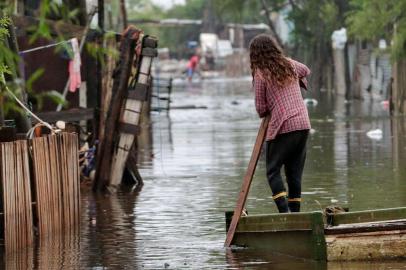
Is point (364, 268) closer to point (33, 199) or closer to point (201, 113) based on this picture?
point (33, 199)

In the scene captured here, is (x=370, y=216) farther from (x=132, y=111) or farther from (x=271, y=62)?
(x=132, y=111)

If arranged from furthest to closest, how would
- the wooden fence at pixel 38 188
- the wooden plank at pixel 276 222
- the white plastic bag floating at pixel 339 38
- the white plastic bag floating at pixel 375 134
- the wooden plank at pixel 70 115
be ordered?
the white plastic bag floating at pixel 339 38
the white plastic bag floating at pixel 375 134
the wooden plank at pixel 70 115
the wooden fence at pixel 38 188
the wooden plank at pixel 276 222

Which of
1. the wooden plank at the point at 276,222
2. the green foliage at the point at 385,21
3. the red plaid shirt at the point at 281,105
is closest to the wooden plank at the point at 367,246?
the wooden plank at the point at 276,222

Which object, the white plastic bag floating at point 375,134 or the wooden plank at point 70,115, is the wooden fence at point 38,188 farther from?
the white plastic bag floating at point 375,134

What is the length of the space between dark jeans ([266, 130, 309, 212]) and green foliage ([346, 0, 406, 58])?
17.5 m

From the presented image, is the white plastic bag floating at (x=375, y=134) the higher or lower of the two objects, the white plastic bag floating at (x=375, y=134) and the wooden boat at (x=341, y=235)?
the lower

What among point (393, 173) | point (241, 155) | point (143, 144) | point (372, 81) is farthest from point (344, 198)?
point (372, 81)

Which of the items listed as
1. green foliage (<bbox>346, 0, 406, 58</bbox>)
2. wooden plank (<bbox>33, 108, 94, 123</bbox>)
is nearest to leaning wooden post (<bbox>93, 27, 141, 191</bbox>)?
wooden plank (<bbox>33, 108, 94, 123</bbox>)

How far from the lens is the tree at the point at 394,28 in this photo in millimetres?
26688

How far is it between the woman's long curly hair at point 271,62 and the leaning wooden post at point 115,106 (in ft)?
15.4

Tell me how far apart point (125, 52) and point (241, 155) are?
5.15m

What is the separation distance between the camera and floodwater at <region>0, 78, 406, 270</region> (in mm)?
8805

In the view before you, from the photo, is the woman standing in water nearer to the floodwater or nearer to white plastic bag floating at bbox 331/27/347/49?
the floodwater

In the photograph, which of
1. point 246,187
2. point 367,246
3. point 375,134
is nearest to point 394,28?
point 375,134
